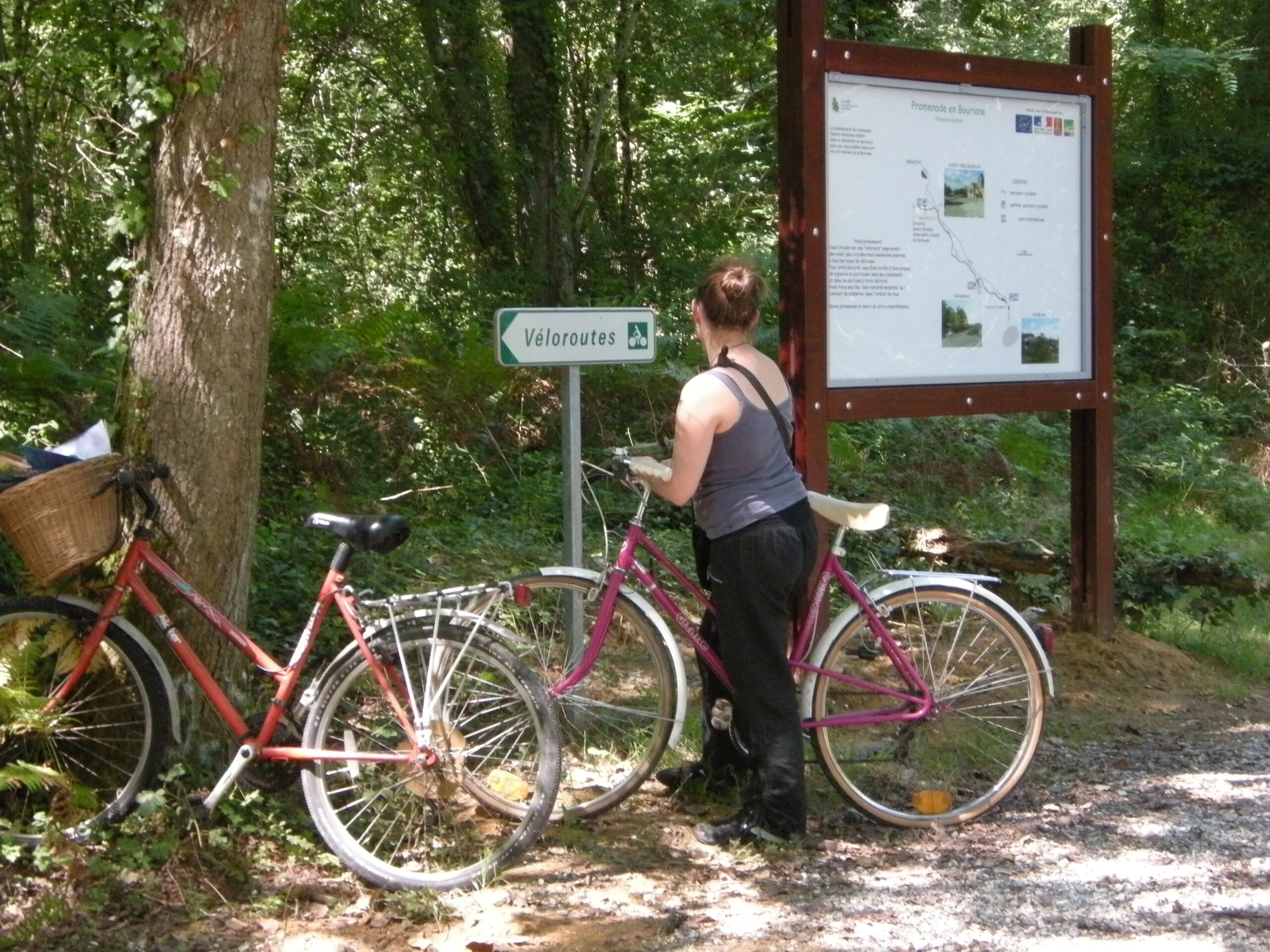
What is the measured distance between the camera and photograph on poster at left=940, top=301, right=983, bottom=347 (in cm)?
662

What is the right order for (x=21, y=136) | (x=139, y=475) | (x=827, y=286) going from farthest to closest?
1. (x=21, y=136)
2. (x=827, y=286)
3. (x=139, y=475)

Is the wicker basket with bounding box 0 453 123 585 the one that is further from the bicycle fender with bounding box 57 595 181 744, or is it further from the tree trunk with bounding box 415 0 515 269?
the tree trunk with bounding box 415 0 515 269

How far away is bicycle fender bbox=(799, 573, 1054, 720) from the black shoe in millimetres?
416

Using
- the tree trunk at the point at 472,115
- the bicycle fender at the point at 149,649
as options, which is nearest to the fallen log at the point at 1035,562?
the bicycle fender at the point at 149,649

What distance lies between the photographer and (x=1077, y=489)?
7539mm

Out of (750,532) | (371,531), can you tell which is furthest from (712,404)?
(371,531)

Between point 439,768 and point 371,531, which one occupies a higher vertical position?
point 371,531

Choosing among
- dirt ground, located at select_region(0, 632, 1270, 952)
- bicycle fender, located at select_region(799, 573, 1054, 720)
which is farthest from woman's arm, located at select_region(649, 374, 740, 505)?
dirt ground, located at select_region(0, 632, 1270, 952)

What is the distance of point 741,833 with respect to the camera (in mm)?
4801

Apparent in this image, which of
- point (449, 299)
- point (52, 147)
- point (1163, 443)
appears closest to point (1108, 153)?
point (52, 147)

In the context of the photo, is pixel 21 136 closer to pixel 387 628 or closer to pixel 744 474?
pixel 387 628

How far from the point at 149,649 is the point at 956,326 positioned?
395 centimetres

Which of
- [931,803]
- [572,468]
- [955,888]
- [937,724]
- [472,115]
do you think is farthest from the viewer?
[472,115]

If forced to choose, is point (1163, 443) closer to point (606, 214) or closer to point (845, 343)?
point (606, 214)
